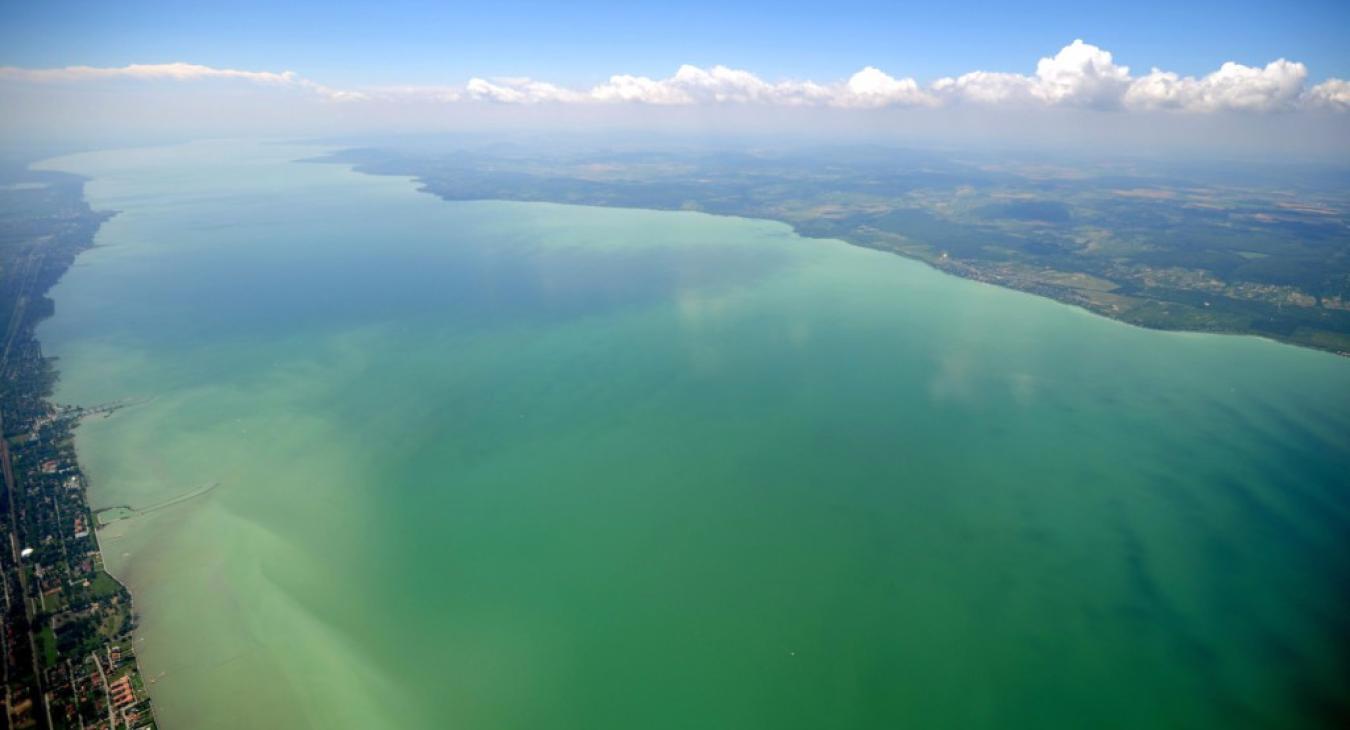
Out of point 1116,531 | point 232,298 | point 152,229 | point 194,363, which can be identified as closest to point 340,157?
point 152,229

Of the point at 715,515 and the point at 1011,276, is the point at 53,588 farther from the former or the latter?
the point at 1011,276

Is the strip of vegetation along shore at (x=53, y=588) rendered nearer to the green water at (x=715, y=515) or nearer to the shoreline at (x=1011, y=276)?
the green water at (x=715, y=515)

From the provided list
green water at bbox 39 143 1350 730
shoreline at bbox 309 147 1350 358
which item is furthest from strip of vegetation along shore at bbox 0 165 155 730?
shoreline at bbox 309 147 1350 358

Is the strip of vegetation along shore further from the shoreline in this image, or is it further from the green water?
the shoreline

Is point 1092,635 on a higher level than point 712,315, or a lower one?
lower

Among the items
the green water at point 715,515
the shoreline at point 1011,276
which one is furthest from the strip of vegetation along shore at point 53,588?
the shoreline at point 1011,276

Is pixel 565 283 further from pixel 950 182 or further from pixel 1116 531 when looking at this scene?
pixel 950 182

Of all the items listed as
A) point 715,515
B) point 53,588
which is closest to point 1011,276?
point 715,515
